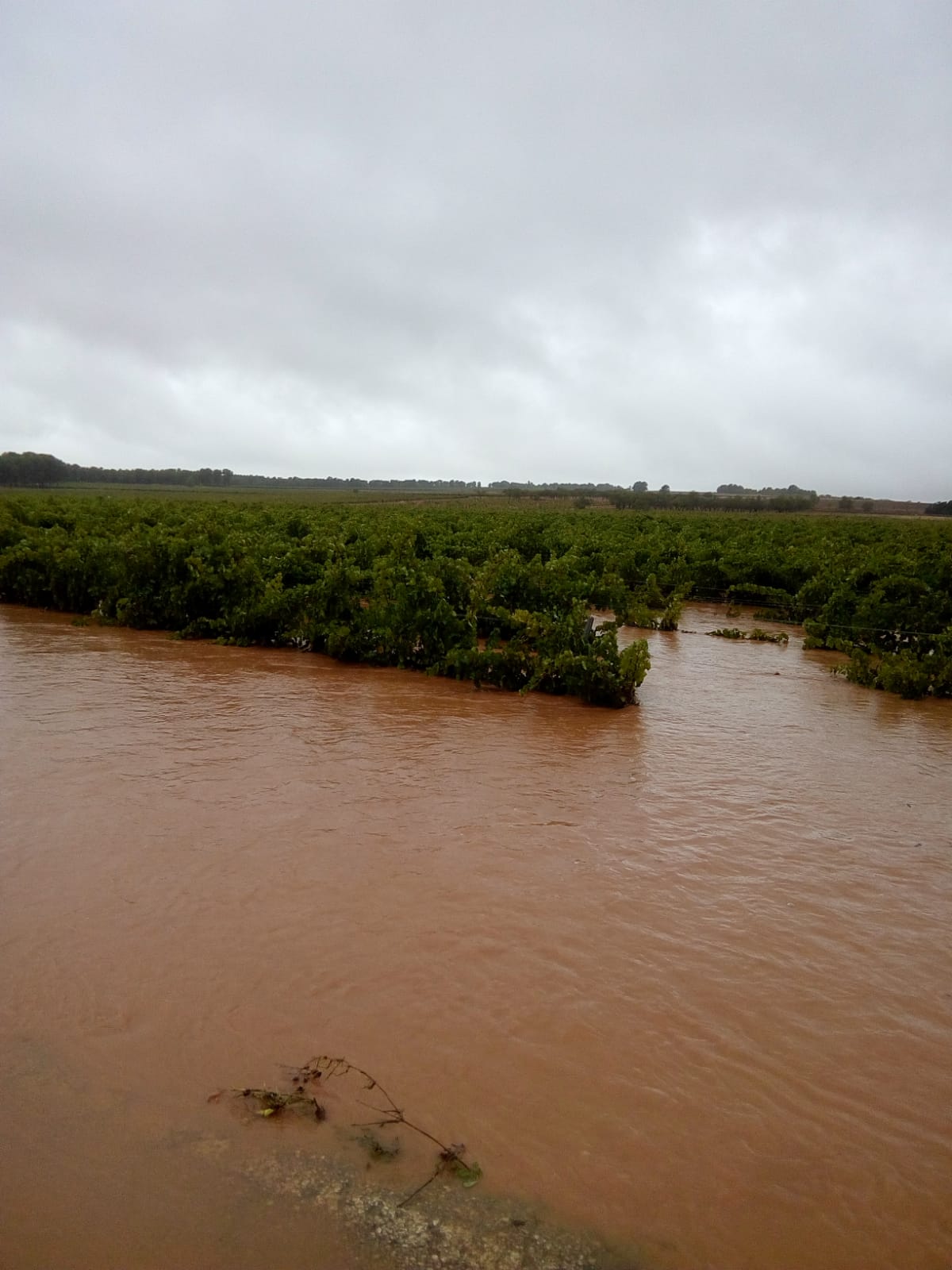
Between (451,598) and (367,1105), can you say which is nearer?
(367,1105)

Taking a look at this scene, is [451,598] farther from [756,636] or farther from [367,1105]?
[367,1105]

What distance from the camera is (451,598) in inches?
475

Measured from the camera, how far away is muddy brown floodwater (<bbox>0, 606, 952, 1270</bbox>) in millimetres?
2924

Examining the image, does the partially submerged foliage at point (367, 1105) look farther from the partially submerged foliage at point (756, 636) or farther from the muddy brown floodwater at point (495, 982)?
the partially submerged foliage at point (756, 636)

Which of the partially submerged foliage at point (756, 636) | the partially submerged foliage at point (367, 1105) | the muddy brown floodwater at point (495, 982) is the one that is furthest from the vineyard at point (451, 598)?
the partially submerged foliage at point (367, 1105)

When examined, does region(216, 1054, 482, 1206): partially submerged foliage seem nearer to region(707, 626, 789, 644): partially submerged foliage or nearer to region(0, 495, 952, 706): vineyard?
region(0, 495, 952, 706): vineyard

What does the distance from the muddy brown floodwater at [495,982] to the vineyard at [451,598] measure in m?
2.72

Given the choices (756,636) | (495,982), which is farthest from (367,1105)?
(756,636)

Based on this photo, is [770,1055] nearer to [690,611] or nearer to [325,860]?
[325,860]

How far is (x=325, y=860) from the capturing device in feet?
17.5

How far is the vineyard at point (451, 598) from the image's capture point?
10555mm

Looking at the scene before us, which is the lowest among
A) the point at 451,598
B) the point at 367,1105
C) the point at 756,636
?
the point at 367,1105

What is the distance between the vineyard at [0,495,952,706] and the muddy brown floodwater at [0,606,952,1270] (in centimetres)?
272

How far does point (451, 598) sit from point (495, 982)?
8.26 metres
